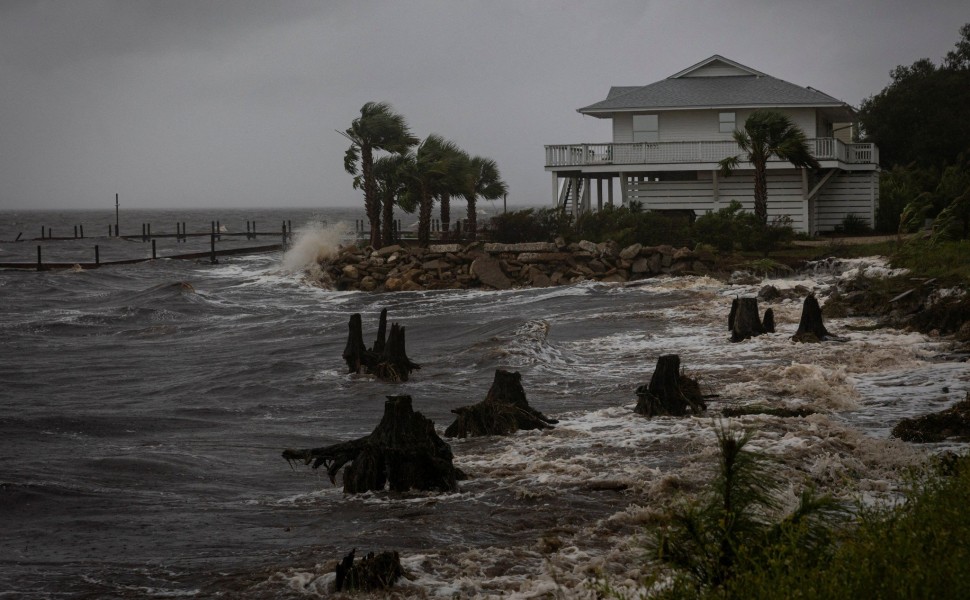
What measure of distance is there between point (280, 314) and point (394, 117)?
16.0 meters

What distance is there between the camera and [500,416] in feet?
47.4

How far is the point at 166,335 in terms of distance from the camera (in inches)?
1230

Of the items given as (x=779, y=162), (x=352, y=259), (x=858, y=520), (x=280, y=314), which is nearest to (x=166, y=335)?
(x=280, y=314)

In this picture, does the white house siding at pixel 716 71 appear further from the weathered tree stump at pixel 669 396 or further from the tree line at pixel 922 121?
the weathered tree stump at pixel 669 396

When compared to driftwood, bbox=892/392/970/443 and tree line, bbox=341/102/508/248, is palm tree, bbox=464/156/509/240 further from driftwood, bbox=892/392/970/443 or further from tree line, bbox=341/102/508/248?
driftwood, bbox=892/392/970/443

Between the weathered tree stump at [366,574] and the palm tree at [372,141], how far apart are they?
3980 centimetres

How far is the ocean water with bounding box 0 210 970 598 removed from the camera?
967 cm

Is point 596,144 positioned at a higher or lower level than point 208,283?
higher

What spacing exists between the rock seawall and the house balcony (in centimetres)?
469

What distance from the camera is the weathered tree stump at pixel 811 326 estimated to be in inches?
810

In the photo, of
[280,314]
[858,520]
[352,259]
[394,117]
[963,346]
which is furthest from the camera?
[394,117]

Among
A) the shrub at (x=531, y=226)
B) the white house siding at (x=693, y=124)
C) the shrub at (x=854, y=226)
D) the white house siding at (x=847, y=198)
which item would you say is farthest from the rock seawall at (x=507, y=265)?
the white house siding at (x=847, y=198)

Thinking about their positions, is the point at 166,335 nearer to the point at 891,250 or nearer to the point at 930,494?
the point at 891,250

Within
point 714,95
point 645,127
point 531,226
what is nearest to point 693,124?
point 714,95
